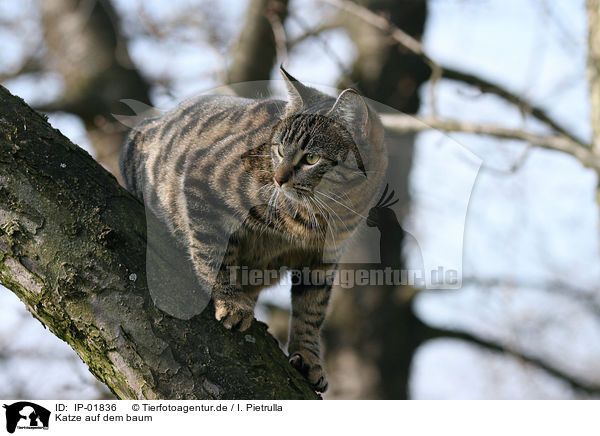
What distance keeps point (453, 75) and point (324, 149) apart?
2944 mm

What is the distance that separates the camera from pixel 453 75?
5094mm

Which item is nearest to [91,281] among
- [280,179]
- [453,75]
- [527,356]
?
[280,179]

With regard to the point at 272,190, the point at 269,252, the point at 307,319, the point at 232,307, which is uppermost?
the point at 272,190

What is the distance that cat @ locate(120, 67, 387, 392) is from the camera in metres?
2.65

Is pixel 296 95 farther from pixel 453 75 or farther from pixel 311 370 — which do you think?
pixel 453 75

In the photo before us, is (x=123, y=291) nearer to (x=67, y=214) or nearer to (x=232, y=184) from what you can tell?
(x=67, y=214)

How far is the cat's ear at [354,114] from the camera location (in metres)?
2.61

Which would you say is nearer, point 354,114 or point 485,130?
point 354,114

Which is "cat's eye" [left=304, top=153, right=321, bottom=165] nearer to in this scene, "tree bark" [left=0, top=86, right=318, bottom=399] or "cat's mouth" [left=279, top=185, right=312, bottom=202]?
"cat's mouth" [left=279, top=185, right=312, bottom=202]

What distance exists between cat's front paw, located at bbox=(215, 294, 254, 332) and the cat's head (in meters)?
0.58

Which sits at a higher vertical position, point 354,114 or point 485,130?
point 354,114
